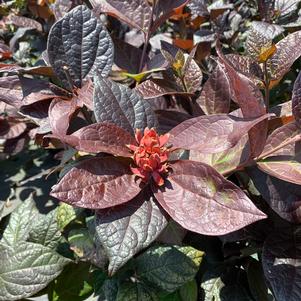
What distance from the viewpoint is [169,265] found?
0.86 metres

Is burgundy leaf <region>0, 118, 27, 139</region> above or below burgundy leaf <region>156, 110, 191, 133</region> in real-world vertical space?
below

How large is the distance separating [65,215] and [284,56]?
22.6 inches

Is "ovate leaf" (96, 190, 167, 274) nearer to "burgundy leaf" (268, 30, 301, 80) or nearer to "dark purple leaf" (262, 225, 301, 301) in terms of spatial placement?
"dark purple leaf" (262, 225, 301, 301)

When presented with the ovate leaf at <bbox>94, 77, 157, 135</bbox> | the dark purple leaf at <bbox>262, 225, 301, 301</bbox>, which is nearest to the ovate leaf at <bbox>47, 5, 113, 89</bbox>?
the ovate leaf at <bbox>94, 77, 157, 135</bbox>

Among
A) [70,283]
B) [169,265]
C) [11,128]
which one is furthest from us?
[11,128]

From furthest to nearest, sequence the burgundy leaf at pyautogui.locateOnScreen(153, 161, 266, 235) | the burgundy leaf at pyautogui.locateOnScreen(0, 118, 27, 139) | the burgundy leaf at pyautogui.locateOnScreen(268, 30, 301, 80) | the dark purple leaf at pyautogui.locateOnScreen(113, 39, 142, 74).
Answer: the burgundy leaf at pyautogui.locateOnScreen(0, 118, 27, 139)
the dark purple leaf at pyautogui.locateOnScreen(113, 39, 142, 74)
the burgundy leaf at pyautogui.locateOnScreen(268, 30, 301, 80)
the burgundy leaf at pyautogui.locateOnScreen(153, 161, 266, 235)

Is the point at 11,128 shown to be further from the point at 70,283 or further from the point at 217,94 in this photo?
the point at 217,94

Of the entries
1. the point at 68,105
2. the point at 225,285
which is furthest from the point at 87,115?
the point at 225,285

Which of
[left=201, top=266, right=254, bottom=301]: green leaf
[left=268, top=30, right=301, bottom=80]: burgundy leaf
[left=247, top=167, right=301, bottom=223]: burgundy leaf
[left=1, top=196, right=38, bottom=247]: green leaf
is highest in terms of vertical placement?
[left=268, top=30, right=301, bottom=80]: burgundy leaf

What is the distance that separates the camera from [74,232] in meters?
0.99

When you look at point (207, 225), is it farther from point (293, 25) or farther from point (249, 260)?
point (293, 25)

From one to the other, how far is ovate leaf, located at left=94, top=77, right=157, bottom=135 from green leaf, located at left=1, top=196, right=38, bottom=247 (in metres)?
0.38

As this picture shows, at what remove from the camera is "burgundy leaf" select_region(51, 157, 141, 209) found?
650mm

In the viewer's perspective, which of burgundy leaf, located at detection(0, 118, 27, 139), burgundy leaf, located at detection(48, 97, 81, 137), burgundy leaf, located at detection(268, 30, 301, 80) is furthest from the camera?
burgundy leaf, located at detection(0, 118, 27, 139)
